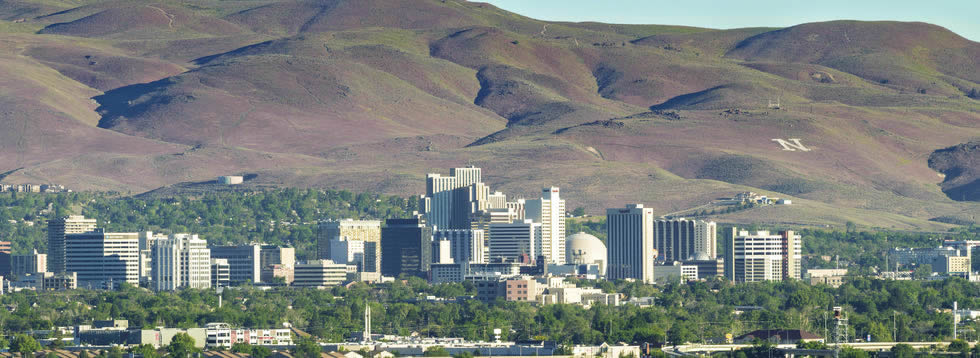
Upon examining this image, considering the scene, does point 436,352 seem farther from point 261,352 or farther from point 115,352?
point 115,352

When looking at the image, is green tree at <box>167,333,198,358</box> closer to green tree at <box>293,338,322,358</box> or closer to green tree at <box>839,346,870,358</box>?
green tree at <box>293,338,322,358</box>

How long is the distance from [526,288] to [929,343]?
6467cm

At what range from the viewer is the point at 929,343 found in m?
133

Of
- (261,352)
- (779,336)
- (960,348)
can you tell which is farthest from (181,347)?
(960,348)

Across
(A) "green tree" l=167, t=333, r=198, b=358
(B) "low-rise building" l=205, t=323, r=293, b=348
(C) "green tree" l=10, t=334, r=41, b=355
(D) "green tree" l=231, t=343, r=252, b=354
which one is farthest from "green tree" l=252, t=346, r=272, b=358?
(C) "green tree" l=10, t=334, r=41, b=355

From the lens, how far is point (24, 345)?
411 ft

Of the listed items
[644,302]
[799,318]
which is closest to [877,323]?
[799,318]

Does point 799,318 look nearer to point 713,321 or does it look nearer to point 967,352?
point 713,321

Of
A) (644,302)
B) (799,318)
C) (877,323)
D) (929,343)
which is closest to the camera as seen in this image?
(929,343)

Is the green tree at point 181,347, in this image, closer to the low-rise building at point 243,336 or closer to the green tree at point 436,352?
the low-rise building at point 243,336

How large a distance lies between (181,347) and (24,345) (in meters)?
7.53

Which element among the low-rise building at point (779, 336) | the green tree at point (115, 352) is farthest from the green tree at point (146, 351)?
the low-rise building at point (779, 336)

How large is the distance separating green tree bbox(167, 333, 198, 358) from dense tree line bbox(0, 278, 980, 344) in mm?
16338

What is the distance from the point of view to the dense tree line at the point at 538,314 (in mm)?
147625
